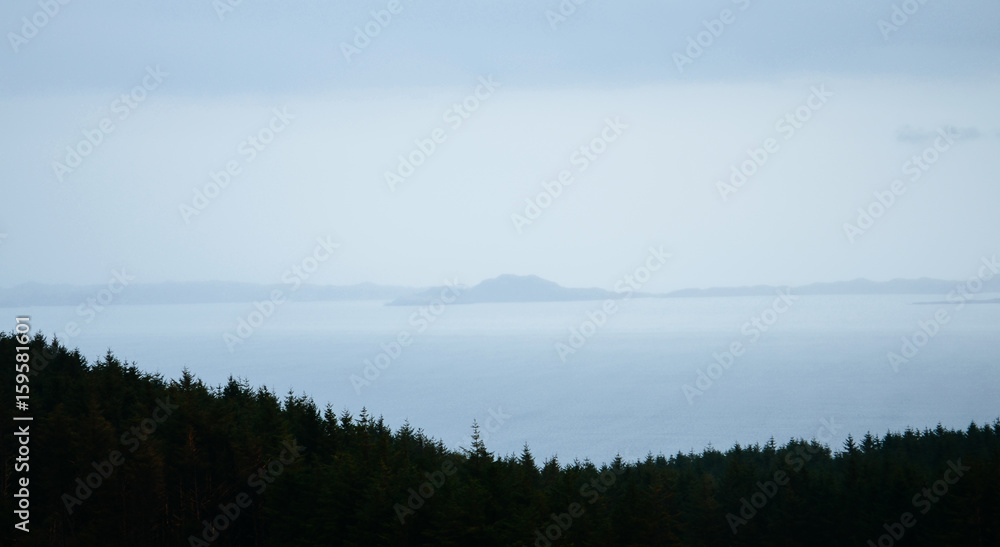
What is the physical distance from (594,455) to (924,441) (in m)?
113

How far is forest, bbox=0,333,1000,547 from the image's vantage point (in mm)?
27984

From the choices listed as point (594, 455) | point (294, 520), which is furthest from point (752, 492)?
point (594, 455)

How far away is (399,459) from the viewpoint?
114ft

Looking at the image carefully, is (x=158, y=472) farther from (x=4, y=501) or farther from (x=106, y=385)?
(x=106, y=385)

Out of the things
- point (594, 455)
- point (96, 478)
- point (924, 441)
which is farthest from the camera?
point (594, 455)

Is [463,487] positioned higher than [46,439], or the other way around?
[46,439]

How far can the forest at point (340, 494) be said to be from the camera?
28.0 meters

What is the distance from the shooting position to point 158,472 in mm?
32094

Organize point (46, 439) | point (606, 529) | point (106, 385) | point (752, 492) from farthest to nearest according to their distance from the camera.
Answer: point (752, 492), point (106, 385), point (46, 439), point (606, 529)

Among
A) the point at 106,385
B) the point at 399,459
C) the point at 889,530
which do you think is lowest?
the point at 889,530

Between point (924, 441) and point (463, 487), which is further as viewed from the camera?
point (924, 441)

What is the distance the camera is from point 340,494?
2950 cm

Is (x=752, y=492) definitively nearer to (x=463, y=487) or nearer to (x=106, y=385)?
(x=463, y=487)

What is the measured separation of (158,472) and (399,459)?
9.10 metres
